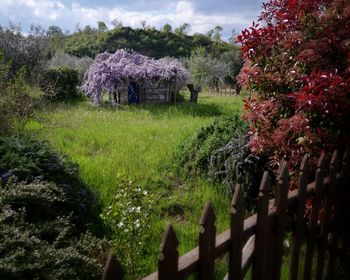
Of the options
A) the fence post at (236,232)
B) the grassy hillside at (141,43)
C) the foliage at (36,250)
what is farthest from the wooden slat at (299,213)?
the grassy hillside at (141,43)

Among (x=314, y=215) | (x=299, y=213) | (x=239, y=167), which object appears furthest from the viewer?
(x=239, y=167)

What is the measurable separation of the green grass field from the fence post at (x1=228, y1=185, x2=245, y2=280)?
1485mm

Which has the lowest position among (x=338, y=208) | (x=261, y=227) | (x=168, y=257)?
(x=338, y=208)

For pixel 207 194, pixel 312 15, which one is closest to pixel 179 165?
pixel 207 194

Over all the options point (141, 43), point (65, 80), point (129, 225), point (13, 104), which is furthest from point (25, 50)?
point (141, 43)

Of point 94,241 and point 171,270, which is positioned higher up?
point 171,270

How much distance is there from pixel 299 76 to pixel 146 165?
3.39m

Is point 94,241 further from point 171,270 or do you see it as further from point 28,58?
point 28,58

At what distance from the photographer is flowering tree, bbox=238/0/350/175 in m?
2.51

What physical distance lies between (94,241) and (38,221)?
625 millimetres

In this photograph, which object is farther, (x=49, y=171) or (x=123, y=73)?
(x=123, y=73)

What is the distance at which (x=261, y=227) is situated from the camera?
1.82m

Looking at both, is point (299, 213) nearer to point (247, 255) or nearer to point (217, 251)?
point (247, 255)

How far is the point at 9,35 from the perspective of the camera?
19.3 m
